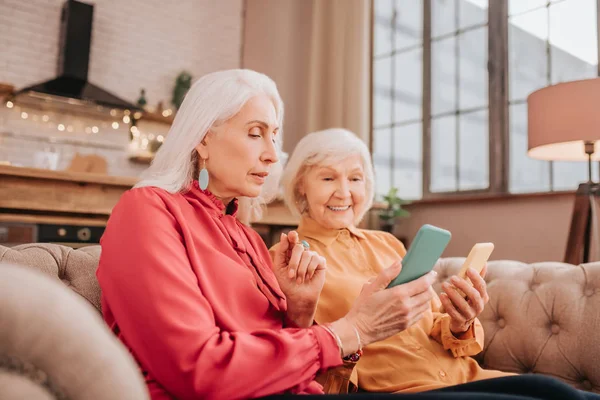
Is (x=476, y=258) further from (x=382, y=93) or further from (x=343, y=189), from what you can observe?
(x=382, y=93)

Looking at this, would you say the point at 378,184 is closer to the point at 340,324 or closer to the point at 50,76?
the point at 50,76

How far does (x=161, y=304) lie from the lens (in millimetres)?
877

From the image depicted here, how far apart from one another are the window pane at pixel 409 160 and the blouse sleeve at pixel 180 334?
357cm

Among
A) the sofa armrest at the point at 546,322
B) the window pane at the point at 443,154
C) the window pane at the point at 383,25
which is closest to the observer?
the sofa armrest at the point at 546,322

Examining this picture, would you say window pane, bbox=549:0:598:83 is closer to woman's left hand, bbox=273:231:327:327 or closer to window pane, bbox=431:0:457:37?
window pane, bbox=431:0:457:37

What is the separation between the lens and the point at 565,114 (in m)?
2.40

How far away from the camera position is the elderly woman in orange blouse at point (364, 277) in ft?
4.60

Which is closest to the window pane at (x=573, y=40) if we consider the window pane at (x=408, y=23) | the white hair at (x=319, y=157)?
the window pane at (x=408, y=23)

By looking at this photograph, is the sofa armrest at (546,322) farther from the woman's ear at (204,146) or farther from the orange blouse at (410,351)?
the woman's ear at (204,146)

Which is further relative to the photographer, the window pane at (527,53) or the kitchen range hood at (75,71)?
the kitchen range hood at (75,71)

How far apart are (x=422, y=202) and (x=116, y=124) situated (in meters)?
2.94

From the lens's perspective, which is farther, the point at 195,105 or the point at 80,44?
the point at 80,44

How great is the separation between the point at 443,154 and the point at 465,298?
3.06 m

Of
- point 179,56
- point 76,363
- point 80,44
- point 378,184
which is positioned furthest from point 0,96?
point 76,363
